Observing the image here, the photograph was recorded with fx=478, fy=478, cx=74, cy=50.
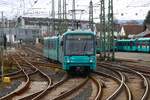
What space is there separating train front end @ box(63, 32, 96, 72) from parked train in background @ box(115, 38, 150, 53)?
43.0 meters

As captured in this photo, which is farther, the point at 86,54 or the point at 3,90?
the point at 86,54

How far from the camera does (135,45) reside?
77125mm

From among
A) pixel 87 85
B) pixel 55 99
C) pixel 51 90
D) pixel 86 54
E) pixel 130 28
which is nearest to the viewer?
pixel 55 99

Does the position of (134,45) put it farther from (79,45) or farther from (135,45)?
(79,45)

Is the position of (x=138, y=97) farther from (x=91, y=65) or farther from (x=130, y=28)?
(x=130, y=28)

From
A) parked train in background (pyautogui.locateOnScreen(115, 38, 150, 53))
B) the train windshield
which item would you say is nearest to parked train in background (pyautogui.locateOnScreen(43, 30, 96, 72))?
the train windshield

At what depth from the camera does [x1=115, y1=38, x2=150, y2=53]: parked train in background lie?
7140 centimetres

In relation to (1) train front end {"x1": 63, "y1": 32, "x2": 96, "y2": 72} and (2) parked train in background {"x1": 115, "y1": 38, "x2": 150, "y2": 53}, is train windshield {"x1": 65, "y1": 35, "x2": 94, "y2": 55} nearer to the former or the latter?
(1) train front end {"x1": 63, "y1": 32, "x2": 96, "y2": 72}

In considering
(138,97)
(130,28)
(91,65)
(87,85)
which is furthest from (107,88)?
(130,28)

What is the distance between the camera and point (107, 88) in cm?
2122

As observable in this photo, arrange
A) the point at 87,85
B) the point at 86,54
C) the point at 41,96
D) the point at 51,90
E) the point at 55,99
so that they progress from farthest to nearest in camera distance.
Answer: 1. the point at 86,54
2. the point at 87,85
3. the point at 51,90
4. the point at 41,96
5. the point at 55,99

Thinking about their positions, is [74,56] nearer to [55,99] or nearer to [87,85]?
[87,85]

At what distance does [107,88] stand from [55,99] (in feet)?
16.9

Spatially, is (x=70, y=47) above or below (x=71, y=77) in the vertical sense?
above
